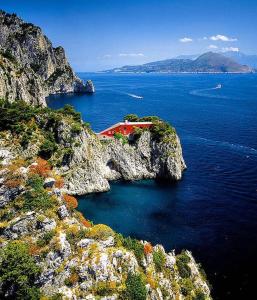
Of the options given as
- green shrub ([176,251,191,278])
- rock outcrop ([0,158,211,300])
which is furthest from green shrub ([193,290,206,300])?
green shrub ([176,251,191,278])

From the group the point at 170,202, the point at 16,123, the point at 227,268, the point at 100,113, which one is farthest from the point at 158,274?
the point at 100,113

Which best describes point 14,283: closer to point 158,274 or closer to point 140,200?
point 158,274

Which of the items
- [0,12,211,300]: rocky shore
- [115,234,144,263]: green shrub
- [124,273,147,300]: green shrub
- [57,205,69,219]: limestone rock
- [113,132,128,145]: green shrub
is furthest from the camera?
[113,132,128,145]: green shrub

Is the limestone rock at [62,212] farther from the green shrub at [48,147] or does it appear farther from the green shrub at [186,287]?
the green shrub at [48,147]

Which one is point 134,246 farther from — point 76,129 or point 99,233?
point 76,129

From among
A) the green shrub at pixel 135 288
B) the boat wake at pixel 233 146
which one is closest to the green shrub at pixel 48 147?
the green shrub at pixel 135 288

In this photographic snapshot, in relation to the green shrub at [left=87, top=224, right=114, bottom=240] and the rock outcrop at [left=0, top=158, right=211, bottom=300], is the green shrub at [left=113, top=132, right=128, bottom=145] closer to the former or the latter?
the rock outcrop at [left=0, top=158, right=211, bottom=300]
